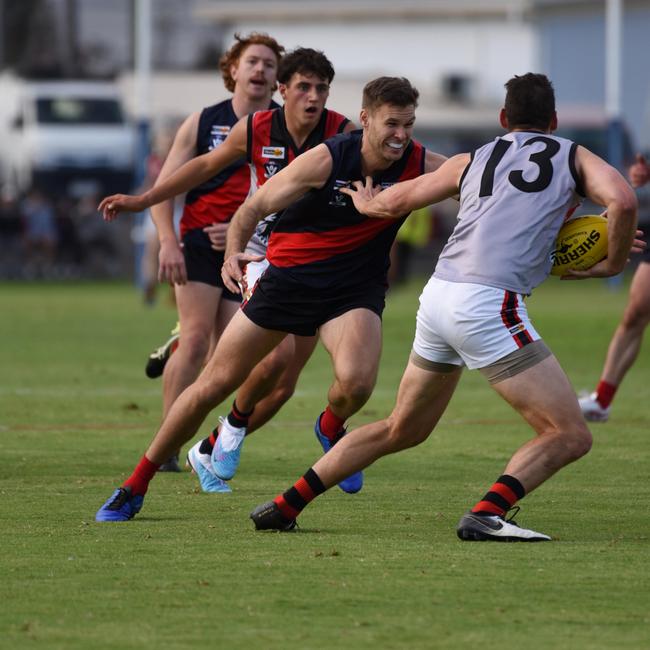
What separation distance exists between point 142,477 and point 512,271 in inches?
76.9

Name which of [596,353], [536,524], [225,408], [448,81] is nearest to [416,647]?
[536,524]

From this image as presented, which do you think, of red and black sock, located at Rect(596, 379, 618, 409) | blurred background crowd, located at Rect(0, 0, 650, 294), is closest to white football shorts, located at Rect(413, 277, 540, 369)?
red and black sock, located at Rect(596, 379, 618, 409)

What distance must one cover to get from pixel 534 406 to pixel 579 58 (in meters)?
42.0

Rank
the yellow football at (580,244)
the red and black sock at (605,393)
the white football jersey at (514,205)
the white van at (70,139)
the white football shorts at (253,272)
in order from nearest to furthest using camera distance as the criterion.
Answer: the white football jersey at (514,205)
the yellow football at (580,244)
the white football shorts at (253,272)
the red and black sock at (605,393)
the white van at (70,139)

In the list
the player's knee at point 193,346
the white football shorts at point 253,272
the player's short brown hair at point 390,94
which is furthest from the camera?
the player's knee at point 193,346

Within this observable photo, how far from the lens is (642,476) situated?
905 centimetres

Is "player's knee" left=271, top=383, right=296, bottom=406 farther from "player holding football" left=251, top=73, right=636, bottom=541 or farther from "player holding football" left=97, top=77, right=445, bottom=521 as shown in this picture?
"player holding football" left=251, top=73, right=636, bottom=541

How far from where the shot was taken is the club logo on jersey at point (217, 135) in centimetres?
920

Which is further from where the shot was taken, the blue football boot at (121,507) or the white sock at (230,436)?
the white sock at (230,436)

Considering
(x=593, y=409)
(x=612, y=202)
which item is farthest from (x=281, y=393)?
(x=593, y=409)

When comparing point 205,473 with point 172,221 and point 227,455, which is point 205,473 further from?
point 172,221

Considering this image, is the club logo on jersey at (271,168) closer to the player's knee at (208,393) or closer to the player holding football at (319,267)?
the player holding football at (319,267)

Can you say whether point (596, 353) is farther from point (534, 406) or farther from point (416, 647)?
point (416, 647)

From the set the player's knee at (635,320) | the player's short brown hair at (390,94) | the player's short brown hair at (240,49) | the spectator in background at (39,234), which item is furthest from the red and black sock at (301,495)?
the spectator in background at (39,234)
